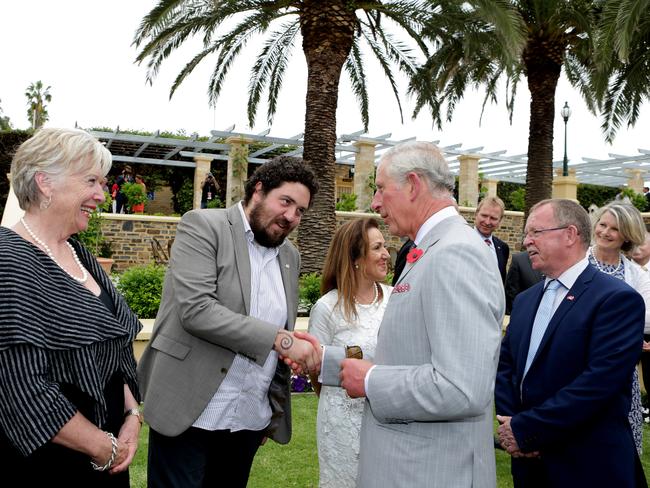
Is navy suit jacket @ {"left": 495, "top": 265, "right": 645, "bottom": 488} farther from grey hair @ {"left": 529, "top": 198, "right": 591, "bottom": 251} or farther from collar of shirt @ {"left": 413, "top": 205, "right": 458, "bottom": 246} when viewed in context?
collar of shirt @ {"left": 413, "top": 205, "right": 458, "bottom": 246}

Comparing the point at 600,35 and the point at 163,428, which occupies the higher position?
the point at 600,35

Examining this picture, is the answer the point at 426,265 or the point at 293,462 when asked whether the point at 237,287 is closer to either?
the point at 426,265

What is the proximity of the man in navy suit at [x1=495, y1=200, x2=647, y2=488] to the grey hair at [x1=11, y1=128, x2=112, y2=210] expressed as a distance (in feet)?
7.34

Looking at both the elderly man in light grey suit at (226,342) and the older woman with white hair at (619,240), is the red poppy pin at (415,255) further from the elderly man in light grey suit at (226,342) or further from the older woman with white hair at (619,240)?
the older woman with white hair at (619,240)

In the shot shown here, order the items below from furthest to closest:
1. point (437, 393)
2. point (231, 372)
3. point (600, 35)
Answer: point (600, 35), point (231, 372), point (437, 393)

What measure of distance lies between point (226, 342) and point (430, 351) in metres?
1.09

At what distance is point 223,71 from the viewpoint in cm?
1484

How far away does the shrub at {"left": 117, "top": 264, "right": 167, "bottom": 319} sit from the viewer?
27.7 ft

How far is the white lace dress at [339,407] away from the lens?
11.2 ft

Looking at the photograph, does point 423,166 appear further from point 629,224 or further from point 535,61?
point 535,61

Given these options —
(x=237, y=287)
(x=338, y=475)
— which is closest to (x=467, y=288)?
(x=237, y=287)

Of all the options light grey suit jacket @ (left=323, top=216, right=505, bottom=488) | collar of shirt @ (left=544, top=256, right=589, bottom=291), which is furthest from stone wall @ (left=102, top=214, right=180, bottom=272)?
light grey suit jacket @ (left=323, top=216, right=505, bottom=488)

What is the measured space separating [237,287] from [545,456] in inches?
67.8

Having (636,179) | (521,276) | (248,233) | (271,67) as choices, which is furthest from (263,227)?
(636,179)
